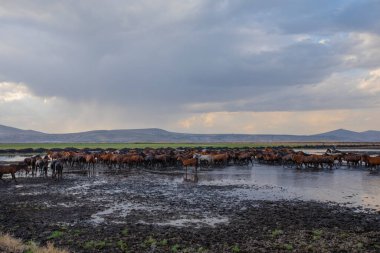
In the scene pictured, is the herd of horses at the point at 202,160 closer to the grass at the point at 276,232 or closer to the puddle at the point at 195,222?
the puddle at the point at 195,222

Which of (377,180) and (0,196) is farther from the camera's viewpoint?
(377,180)

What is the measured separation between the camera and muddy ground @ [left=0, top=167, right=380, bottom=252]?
31.9 ft

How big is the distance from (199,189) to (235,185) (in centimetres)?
276

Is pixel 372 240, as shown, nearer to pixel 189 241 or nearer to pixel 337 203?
pixel 189 241

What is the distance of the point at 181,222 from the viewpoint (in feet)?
40.9

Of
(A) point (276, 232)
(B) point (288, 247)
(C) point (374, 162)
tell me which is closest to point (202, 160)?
(C) point (374, 162)

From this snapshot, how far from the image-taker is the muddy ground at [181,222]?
9.72 meters

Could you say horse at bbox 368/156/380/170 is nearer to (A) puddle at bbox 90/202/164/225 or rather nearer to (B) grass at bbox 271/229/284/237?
(A) puddle at bbox 90/202/164/225

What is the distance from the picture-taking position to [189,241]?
10.1 metres

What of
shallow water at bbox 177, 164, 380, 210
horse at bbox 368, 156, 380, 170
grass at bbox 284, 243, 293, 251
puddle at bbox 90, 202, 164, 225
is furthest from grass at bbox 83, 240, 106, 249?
horse at bbox 368, 156, 380, 170

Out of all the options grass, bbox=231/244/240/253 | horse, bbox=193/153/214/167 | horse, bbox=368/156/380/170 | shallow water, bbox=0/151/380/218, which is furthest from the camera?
horse, bbox=193/153/214/167

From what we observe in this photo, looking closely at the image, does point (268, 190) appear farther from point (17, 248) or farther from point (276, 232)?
point (17, 248)

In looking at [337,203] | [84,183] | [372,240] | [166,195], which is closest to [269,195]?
[337,203]

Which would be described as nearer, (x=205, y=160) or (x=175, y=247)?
(x=175, y=247)
